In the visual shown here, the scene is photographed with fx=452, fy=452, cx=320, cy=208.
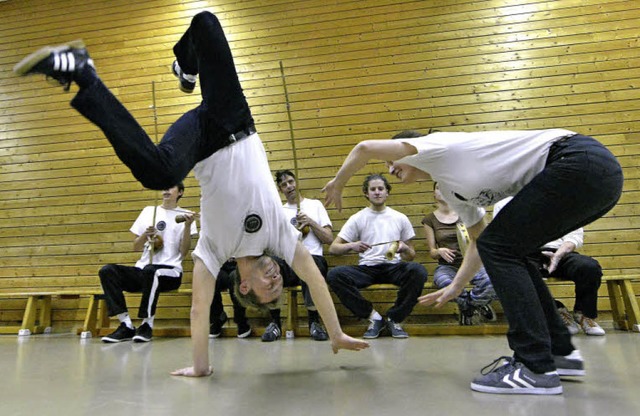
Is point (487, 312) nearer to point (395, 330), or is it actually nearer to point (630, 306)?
point (395, 330)

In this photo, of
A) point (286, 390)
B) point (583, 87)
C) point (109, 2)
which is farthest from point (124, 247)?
point (583, 87)

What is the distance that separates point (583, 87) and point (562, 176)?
363 cm

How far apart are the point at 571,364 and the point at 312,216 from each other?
2.86m

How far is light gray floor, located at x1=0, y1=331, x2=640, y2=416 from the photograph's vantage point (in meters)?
1.55

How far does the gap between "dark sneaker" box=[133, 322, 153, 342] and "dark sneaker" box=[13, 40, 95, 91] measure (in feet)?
9.21

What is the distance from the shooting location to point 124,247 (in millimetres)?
5195

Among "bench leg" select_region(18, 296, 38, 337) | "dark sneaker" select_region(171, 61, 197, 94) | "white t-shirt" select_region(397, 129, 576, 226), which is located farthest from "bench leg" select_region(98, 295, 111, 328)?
"white t-shirt" select_region(397, 129, 576, 226)

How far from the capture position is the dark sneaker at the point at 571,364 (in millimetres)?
1904

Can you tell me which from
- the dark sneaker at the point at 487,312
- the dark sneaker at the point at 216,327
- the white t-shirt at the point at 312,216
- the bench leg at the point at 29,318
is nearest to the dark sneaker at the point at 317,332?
the white t-shirt at the point at 312,216

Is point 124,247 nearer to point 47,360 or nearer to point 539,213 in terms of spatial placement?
point 47,360

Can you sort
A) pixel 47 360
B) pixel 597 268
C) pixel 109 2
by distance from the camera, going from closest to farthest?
pixel 47 360 → pixel 597 268 → pixel 109 2

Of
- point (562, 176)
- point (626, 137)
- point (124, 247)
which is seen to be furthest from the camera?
point (124, 247)

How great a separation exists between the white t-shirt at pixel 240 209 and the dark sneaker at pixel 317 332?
5.05 feet

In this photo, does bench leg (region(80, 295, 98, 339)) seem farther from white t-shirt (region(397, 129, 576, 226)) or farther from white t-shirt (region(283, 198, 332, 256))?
white t-shirt (region(397, 129, 576, 226))
